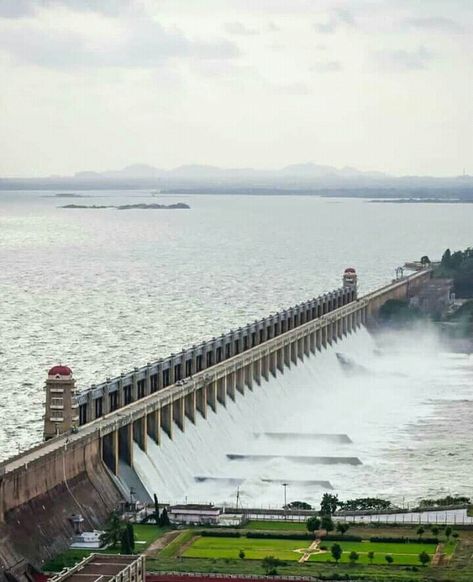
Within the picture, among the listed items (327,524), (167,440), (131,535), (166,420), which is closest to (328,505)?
(327,524)

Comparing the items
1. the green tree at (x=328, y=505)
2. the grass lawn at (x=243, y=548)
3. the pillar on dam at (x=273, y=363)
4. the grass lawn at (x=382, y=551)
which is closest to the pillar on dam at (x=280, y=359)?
the pillar on dam at (x=273, y=363)

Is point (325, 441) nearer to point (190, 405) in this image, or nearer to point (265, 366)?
point (190, 405)

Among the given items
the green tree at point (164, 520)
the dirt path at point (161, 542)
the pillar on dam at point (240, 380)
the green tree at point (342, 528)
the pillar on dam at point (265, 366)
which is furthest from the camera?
the pillar on dam at point (265, 366)

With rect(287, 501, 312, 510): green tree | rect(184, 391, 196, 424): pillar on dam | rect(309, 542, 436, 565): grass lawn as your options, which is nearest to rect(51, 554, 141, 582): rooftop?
rect(309, 542, 436, 565): grass lawn

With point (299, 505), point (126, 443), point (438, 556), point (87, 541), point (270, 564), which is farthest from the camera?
point (126, 443)

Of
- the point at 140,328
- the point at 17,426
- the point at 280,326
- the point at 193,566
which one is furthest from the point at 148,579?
the point at 140,328

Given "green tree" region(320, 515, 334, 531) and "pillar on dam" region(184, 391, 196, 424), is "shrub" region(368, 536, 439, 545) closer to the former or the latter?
"green tree" region(320, 515, 334, 531)

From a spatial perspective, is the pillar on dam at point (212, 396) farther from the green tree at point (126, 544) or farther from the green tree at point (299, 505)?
the green tree at point (126, 544)
